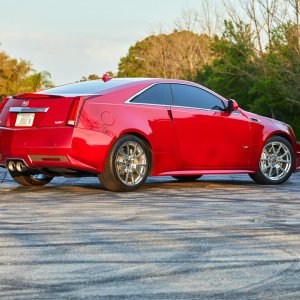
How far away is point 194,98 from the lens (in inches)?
416

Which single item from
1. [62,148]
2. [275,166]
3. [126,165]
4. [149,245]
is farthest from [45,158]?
[149,245]

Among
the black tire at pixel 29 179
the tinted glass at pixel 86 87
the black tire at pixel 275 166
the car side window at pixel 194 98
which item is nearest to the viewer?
the tinted glass at pixel 86 87

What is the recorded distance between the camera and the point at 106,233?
20.0 feet

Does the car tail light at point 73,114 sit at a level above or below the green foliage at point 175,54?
below

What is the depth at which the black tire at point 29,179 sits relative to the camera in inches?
414

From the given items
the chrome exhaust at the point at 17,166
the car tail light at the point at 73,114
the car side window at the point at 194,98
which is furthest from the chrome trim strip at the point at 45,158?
the car side window at the point at 194,98

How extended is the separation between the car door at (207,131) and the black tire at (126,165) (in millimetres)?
659

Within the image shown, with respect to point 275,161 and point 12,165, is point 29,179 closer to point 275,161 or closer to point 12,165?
point 12,165

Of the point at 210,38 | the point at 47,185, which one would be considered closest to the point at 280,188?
the point at 47,185

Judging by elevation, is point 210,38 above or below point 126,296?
above

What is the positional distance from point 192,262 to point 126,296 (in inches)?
39.2

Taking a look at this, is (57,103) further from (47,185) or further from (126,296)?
(126,296)

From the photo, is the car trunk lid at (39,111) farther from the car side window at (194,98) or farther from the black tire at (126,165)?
the car side window at (194,98)

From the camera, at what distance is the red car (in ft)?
30.2
